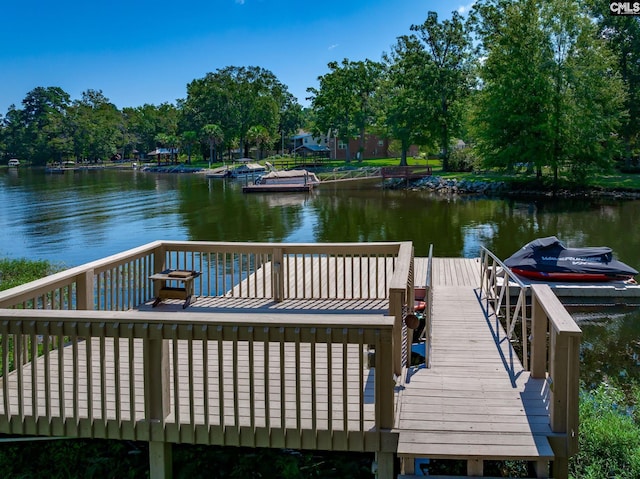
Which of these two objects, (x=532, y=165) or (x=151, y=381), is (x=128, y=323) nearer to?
(x=151, y=381)

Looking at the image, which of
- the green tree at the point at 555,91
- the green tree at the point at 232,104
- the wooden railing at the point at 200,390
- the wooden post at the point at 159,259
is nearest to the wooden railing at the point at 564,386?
the wooden railing at the point at 200,390

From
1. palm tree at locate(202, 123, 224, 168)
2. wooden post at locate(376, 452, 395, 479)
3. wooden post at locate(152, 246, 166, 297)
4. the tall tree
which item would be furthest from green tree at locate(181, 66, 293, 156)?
wooden post at locate(376, 452, 395, 479)

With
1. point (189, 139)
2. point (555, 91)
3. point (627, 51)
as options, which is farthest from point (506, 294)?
point (189, 139)

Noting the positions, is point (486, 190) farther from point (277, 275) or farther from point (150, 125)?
point (150, 125)

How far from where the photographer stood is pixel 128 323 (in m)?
3.88

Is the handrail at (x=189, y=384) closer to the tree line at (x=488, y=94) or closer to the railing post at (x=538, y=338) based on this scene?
the railing post at (x=538, y=338)

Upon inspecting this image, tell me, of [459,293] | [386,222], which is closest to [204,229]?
[386,222]

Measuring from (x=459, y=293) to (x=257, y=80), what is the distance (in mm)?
80417

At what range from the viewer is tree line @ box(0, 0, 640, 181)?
34.0 m

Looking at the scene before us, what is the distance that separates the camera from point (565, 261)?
445 inches

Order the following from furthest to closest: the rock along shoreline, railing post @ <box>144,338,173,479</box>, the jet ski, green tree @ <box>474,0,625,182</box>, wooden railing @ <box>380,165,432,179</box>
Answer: wooden railing @ <box>380,165,432,179</box>, green tree @ <box>474,0,625,182</box>, the rock along shoreline, the jet ski, railing post @ <box>144,338,173,479</box>

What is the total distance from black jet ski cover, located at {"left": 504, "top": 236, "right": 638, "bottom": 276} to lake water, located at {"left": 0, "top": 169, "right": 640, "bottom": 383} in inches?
35.4

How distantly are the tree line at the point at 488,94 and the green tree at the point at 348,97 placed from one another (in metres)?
0.14

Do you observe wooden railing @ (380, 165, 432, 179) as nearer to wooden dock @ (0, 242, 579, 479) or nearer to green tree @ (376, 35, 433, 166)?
green tree @ (376, 35, 433, 166)
